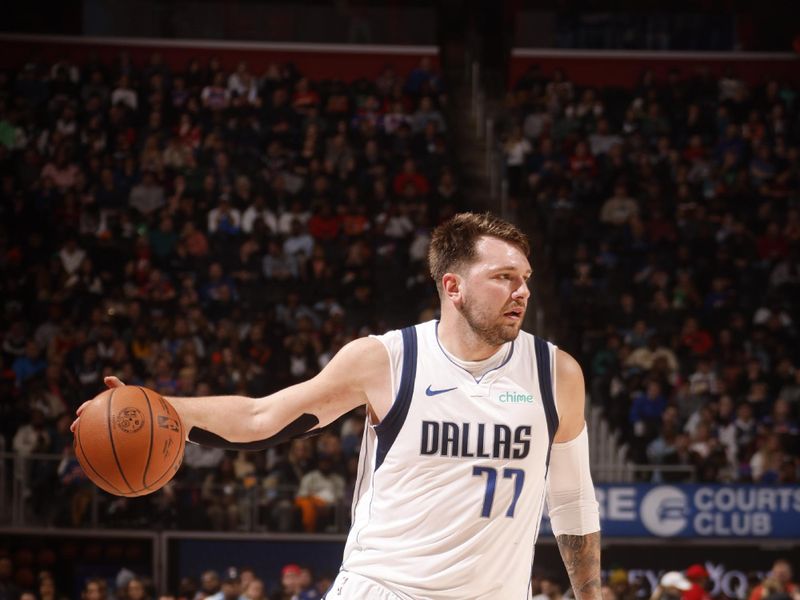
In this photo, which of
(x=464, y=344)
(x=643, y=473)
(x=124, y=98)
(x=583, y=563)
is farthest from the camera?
(x=124, y=98)

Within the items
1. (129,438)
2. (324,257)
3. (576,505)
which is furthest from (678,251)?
(129,438)

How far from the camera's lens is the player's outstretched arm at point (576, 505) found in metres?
4.26

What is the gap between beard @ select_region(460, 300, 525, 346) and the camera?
4055 mm

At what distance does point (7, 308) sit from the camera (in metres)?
15.6

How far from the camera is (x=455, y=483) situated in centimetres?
396

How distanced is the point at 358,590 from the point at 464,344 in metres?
0.89

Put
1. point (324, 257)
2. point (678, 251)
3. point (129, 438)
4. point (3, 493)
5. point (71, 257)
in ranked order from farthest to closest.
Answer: point (678, 251) < point (324, 257) < point (71, 257) < point (3, 493) < point (129, 438)

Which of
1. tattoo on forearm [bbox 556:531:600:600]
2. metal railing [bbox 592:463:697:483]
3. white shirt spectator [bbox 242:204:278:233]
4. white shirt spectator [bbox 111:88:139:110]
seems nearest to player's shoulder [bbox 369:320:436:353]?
tattoo on forearm [bbox 556:531:600:600]

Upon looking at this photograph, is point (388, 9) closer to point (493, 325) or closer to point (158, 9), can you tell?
point (158, 9)

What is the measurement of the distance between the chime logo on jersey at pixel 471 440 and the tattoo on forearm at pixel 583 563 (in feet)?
1.85

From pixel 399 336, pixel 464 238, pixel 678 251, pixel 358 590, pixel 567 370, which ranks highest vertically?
pixel 678 251

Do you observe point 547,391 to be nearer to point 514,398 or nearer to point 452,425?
point 514,398

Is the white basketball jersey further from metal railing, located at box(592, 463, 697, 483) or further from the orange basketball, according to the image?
metal railing, located at box(592, 463, 697, 483)

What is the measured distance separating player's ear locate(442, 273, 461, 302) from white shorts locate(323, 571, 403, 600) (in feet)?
3.22
